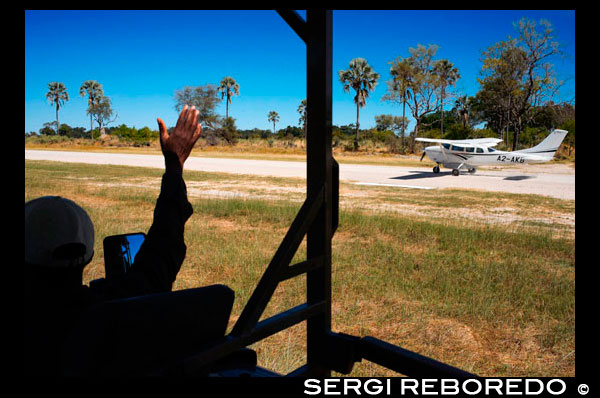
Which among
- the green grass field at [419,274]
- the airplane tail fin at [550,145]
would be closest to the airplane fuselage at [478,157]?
the airplane tail fin at [550,145]

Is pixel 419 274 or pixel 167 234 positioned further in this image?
pixel 419 274

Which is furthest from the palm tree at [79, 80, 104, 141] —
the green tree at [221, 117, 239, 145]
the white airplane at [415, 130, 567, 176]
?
the white airplane at [415, 130, 567, 176]

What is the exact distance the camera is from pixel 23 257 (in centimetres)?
110

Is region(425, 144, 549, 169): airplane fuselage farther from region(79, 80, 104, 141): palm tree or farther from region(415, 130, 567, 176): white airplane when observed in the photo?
region(79, 80, 104, 141): palm tree

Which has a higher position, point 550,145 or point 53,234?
point 550,145

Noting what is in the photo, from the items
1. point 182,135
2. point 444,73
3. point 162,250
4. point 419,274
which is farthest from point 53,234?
point 444,73

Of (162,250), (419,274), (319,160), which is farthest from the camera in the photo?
(419,274)

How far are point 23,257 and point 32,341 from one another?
0.66 feet

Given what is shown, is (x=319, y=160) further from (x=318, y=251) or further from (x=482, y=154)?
(x=482, y=154)

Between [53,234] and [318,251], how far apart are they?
1.61 meters

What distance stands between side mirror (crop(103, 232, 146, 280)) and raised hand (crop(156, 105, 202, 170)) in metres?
0.46

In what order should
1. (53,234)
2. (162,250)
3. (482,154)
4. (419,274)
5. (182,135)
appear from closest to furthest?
(53,234) → (162,250) → (182,135) → (419,274) → (482,154)

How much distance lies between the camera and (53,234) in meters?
1.10
